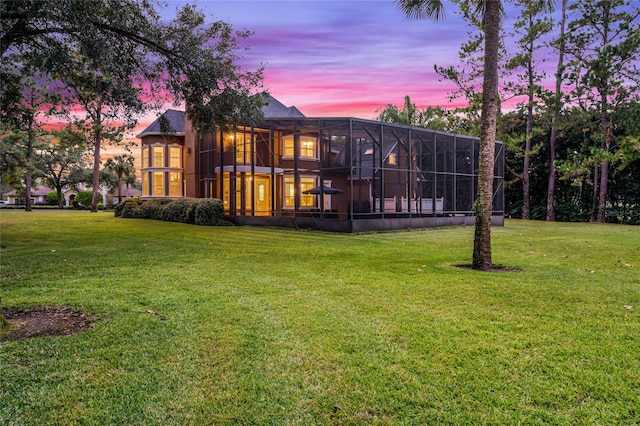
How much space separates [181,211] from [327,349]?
19.2 meters

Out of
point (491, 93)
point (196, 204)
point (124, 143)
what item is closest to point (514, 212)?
point (196, 204)

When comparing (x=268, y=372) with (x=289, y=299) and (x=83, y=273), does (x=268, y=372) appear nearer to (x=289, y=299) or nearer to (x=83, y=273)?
(x=289, y=299)

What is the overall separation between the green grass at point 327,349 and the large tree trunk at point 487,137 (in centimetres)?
81

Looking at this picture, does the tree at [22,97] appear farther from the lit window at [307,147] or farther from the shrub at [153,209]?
the lit window at [307,147]

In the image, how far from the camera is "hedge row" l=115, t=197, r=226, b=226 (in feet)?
63.6

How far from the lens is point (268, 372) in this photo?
9.53ft

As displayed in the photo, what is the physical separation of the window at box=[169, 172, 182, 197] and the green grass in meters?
21.5

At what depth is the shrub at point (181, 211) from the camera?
20.0 m

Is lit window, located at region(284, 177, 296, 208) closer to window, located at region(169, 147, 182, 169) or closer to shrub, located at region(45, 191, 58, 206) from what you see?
window, located at region(169, 147, 182, 169)

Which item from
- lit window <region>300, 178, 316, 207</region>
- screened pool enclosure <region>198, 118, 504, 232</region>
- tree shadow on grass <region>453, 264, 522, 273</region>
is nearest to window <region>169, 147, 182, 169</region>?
screened pool enclosure <region>198, 118, 504, 232</region>

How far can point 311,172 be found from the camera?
23.2 metres

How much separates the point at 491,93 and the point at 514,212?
85.8ft

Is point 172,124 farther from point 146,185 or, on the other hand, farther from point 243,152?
point 243,152

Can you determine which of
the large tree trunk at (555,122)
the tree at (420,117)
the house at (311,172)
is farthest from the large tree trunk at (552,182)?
the tree at (420,117)
